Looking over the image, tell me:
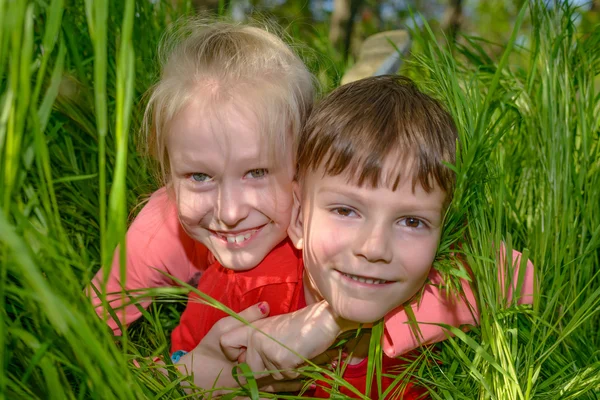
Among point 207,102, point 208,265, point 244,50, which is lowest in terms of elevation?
point 208,265

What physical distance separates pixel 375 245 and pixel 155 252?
69 cm

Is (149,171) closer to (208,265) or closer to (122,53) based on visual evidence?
(208,265)

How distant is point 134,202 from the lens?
193 centimetres

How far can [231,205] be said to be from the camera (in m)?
1.46

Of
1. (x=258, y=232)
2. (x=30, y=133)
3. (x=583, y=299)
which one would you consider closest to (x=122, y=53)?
(x=30, y=133)

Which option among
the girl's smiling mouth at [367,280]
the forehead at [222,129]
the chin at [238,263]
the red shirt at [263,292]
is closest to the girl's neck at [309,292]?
the red shirt at [263,292]

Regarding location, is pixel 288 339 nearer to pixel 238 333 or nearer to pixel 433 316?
pixel 238 333

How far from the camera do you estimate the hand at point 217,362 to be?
1476mm

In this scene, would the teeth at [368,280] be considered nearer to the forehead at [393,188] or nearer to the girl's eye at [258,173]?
the forehead at [393,188]

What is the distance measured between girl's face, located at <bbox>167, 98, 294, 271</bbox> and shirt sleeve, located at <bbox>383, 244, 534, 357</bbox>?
34 cm

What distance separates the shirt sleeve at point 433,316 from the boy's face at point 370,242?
65 mm

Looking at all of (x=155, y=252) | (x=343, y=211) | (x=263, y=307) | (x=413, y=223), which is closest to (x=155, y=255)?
(x=155, y=252)

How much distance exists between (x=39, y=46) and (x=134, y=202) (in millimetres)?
478

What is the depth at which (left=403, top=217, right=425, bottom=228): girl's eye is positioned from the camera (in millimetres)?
1305
